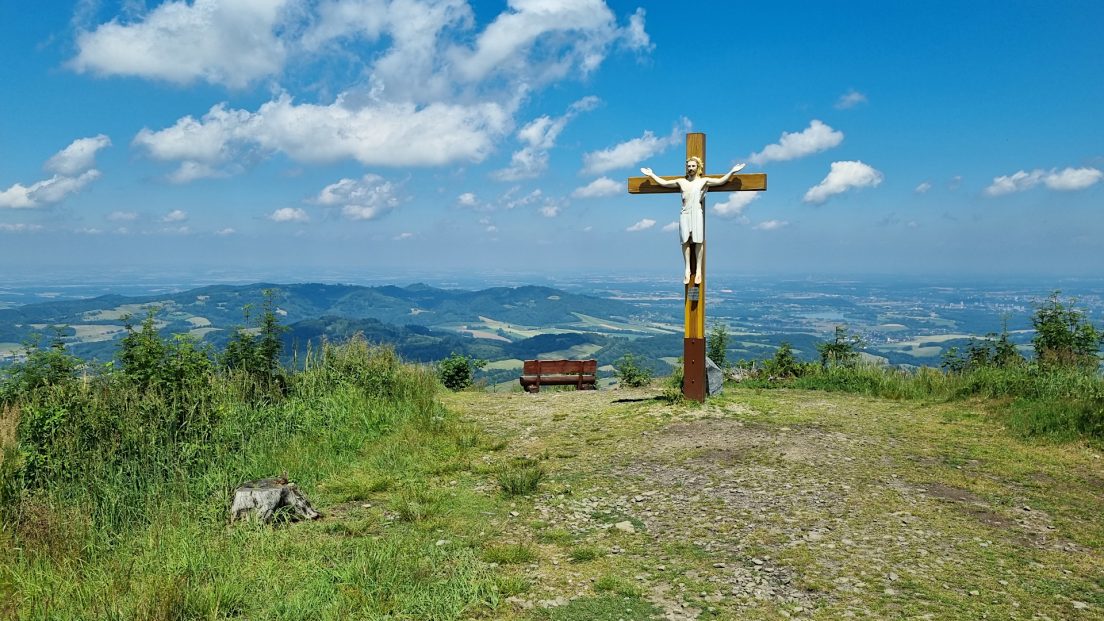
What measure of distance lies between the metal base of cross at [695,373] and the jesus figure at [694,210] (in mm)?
1226

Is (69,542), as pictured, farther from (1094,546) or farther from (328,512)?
(1094,546)

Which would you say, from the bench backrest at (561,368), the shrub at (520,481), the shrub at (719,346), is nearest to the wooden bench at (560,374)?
the bench backrest at (561,368)

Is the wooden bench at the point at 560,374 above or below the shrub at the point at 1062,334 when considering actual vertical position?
below

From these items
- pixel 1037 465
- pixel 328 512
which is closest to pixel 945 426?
pixel 1037 465

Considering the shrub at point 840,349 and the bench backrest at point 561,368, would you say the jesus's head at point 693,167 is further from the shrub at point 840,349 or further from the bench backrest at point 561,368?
the shrub at point 840,349

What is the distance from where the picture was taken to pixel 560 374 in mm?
16016

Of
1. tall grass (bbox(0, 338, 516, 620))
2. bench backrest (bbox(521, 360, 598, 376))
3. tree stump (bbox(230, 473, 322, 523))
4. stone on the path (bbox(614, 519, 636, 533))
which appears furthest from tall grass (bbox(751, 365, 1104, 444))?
tree stump (bbox(230, 473, 322, 523))

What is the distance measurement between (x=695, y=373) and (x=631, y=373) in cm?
532

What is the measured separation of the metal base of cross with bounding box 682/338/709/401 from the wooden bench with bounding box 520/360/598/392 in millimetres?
4969

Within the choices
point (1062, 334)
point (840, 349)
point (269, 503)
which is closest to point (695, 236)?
point (840, 349)

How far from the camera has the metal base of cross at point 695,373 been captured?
11.0 meters

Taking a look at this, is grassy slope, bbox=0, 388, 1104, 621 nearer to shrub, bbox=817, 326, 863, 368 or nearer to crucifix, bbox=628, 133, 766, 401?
crucifix, bbox=628, 133, 766, 401

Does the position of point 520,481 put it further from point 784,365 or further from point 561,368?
point 784,365

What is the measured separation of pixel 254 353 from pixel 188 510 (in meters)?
4.36
